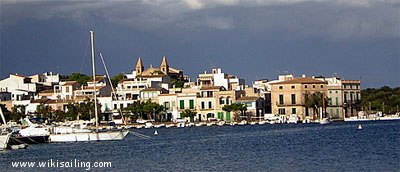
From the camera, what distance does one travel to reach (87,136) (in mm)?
48438

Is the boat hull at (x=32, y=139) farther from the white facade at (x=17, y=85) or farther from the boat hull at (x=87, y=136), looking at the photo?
the white facade at (x=17, y=85)

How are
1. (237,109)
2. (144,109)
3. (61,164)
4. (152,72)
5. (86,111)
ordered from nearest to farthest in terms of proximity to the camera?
(61,164)
(86,111)
(144,109)
(237,109)
(152,72)

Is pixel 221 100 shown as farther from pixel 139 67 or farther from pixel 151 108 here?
pixel 139 67

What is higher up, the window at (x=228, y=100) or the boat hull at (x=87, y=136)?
the window at (x=228, y=100)

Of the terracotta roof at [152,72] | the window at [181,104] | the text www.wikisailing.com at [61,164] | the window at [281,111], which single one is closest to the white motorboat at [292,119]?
the window at [281,111]

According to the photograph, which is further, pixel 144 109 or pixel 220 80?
pixel 220 80

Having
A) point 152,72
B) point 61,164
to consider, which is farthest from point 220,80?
point 61,164

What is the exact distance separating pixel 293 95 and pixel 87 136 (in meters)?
39.2

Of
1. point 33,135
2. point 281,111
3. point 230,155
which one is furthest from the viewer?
point 281,111

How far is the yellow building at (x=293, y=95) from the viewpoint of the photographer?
275 feet

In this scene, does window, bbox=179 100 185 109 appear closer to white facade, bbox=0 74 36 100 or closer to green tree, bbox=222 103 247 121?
green tree, bbox=222 103 247 121

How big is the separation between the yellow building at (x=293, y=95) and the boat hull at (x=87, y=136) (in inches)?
1458

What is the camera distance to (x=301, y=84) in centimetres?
8381

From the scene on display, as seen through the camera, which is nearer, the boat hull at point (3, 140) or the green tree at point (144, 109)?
the boat hull at point (3, 140)
